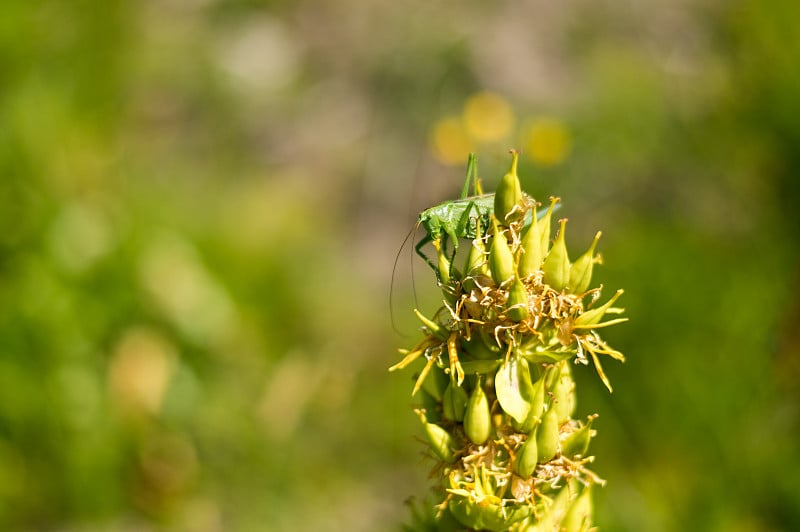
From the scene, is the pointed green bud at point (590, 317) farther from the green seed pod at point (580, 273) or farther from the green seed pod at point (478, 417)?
the green seed pod at point (478, 417)

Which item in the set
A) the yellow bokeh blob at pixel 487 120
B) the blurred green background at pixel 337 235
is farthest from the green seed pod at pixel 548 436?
the yellow bokeh blob at pixel 487 120

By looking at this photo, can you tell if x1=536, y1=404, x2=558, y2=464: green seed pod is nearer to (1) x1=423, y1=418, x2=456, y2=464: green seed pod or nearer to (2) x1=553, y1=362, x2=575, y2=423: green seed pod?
(2) x1=553, y1=362, x2=575, y2=423: green seed pod

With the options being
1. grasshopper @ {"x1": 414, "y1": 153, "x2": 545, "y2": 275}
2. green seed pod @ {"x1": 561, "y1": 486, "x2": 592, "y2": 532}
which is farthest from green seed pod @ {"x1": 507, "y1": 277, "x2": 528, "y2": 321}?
green seed pod @ {"x1": 561, "y1": 486, "x2": 592, "y2": 532}

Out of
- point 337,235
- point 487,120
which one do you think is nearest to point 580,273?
point 487,120

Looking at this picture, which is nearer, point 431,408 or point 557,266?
point 557,266

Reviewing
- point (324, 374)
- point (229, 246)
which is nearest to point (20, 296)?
point (229, 246)

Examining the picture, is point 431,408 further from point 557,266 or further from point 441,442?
point 557,266
